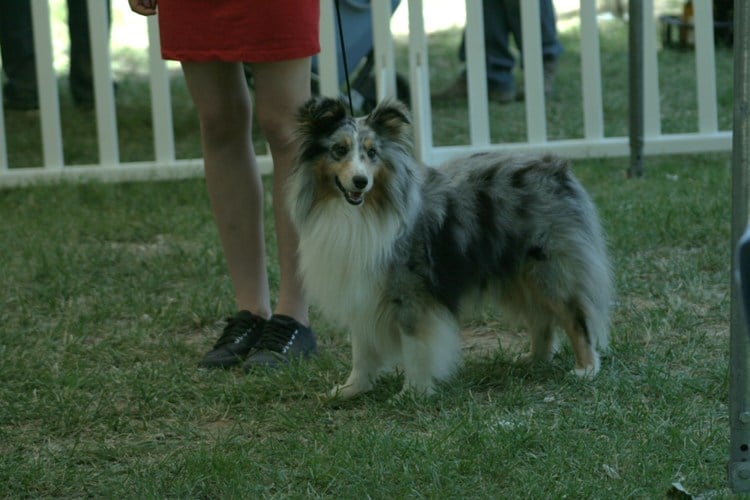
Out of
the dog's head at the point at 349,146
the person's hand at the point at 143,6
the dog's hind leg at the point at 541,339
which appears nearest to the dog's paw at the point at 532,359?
the dog's hind leg at the point at 541,339

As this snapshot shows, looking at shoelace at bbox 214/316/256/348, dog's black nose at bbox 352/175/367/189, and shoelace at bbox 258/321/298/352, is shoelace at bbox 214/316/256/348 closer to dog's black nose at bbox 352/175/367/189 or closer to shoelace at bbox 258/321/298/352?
shoelace at bbox 258/321/298/352

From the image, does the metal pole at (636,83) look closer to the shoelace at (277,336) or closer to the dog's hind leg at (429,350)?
the shoelace at (277,336)

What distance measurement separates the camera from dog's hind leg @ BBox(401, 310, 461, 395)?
3822 mm

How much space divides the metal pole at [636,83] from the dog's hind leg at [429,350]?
346 centimetres

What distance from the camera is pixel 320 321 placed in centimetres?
486

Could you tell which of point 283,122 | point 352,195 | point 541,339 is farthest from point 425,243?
point 283,122

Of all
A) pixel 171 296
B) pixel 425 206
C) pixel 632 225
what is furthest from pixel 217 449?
pixel 632 225

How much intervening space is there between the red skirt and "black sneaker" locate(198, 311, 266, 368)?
1016 millimetres

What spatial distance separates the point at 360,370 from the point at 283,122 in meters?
0.92

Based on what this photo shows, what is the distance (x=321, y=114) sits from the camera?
368 centimetres

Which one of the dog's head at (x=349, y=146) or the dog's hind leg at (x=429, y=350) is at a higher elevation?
the dog's head at (x=349, y=146)

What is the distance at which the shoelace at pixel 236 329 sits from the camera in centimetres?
446

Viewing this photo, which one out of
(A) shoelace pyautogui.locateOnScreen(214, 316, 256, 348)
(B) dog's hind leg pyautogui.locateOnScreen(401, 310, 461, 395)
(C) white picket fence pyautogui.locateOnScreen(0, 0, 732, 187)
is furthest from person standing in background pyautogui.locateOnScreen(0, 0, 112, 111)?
(B) dog's hind leg pyautogui.locateOnScreen(401, 310, 461, 395)

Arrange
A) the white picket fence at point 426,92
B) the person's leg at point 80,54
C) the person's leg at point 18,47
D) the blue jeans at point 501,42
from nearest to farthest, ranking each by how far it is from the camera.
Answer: the white picket fence at point 426,92, the person's leg at point 18,47, the person's leg at point 80,54, the blue jeans at point 501,42
